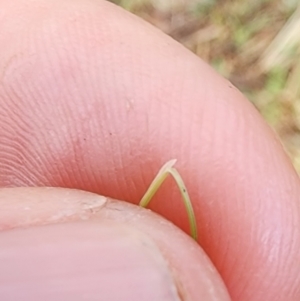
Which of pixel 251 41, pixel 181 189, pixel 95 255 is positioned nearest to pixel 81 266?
pixel 95 255

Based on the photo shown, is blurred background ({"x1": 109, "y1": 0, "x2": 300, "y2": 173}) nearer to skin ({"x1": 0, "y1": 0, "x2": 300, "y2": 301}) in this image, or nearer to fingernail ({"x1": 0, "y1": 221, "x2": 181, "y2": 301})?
skin ({"x1": 0, "y1": 0, "x2": 300, "y2": 301})

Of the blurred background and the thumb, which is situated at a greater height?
the blurred background

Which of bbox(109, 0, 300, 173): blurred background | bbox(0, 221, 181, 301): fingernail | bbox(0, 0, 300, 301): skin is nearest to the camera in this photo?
bbox(0, 221, 181, 301): fingernail

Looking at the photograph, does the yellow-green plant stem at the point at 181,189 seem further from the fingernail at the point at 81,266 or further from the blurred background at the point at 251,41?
the blurred background at the point at 251,41

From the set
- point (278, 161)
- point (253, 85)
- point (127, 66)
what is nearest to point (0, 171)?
point (127, 66)

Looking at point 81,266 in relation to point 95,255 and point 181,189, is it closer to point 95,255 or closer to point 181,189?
point 95,255

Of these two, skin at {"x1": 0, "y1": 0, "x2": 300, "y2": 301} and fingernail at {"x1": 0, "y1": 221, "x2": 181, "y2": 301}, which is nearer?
fingernail at {"x1": 0, "y1": 221, "x2": 181, "y2": 301}

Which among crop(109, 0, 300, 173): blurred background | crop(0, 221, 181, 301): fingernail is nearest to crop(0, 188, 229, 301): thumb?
crop(0, 221, 181, 301): fingernail
